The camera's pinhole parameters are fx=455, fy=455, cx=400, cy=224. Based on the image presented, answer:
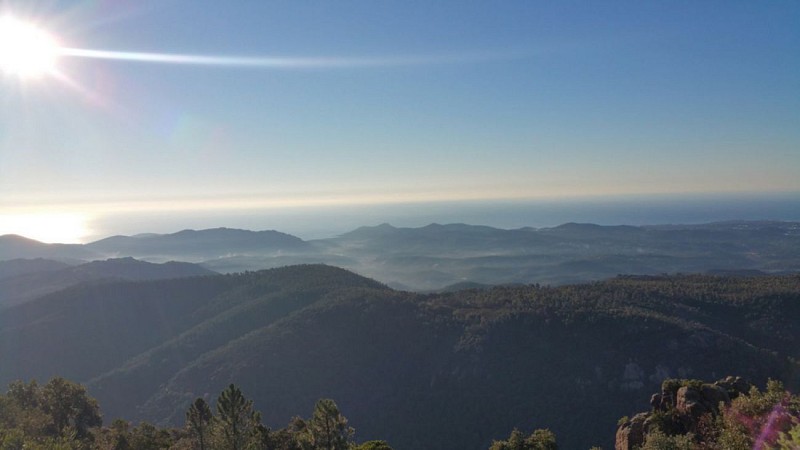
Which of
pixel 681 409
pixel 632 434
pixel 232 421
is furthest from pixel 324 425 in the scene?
pixel 681 409

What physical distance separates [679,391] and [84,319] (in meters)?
134

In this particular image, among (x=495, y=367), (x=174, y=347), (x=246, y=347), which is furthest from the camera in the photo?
(x=174, y=347)

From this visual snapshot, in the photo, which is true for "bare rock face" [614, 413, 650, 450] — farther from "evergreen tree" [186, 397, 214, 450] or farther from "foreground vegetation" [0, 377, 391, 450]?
"evergreen tree" [186, 397, 214, 450]

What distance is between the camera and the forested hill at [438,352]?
220 ft

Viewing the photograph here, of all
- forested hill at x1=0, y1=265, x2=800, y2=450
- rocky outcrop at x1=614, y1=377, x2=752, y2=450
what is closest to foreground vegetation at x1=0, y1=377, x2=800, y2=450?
rocky outcrop at x1=614, y1=377, x2=752, y2=450

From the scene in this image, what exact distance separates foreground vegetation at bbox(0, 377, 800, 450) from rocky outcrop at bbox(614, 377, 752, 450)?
0.04 m

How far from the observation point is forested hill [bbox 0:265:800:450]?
67.2 metres

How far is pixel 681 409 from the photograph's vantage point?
22.2m

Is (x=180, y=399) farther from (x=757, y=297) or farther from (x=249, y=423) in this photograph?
(x=757, y=297)

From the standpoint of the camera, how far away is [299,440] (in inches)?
1056

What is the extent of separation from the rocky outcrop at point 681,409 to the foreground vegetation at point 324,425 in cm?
4

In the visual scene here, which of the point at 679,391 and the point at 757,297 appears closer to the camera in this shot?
the point at 679,391

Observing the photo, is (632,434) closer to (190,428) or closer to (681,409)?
(681,409)

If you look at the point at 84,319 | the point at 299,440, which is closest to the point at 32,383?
the point at 299,440
